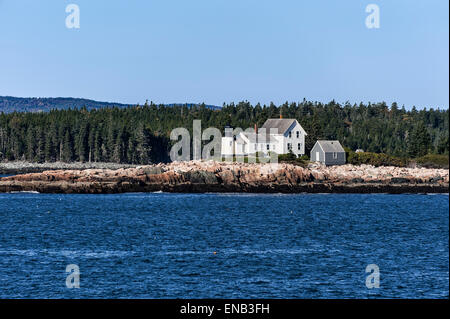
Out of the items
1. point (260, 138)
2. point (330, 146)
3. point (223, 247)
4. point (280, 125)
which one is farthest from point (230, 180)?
point (223, 247)

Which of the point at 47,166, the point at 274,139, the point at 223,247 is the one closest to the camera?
the point at 223,247

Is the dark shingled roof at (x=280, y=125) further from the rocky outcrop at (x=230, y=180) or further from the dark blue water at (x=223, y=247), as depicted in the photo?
the dark blue water at (x=223, y=247)

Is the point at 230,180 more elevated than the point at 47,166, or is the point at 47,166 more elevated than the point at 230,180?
the point at 230,180

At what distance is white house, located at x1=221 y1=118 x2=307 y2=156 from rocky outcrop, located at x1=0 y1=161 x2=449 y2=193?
52.4 feet

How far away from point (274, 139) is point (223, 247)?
195ft

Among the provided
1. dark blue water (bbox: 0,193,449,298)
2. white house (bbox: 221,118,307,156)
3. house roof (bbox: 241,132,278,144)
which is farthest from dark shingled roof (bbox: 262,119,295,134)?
dark blue water (bbox: 0,193,449,298)

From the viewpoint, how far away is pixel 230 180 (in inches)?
2997

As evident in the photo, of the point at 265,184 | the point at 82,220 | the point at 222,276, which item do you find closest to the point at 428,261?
the point at 222,276

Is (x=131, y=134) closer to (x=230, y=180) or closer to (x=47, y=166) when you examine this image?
(x=47, y=166)

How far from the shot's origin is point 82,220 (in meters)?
51.6

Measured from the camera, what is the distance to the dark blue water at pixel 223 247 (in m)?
27.6

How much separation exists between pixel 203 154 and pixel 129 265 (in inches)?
3764

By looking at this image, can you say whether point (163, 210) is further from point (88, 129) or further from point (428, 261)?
point (88, 129)

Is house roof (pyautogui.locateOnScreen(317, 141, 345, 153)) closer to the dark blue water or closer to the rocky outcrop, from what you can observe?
the rocky outcrop
